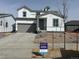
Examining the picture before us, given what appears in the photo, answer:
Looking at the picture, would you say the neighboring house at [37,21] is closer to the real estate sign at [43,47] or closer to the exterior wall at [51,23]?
the exterior wall at [51,23]

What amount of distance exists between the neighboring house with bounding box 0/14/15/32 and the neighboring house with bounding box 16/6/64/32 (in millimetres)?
3614

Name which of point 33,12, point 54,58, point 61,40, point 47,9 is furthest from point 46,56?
point 47,9

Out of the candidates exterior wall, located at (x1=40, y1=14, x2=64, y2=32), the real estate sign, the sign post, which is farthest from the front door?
the real estate sign

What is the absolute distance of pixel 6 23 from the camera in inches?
2339

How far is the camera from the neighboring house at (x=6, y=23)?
56625 millimetres

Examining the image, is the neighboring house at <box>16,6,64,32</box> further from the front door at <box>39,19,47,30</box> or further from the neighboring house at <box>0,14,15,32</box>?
the neighboring house at <box>0,14,15,32</box>

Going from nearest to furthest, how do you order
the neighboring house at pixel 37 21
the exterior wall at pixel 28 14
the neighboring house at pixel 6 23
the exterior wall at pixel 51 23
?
the exterior wall at pixel 51 23, the neighboring house at pixel 37 21, the neighboring house at pixel 6 23, the exterior wall at pixel 28 14

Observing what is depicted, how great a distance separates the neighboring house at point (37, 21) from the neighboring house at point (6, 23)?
11.9 ft

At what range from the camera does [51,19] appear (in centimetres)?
5075

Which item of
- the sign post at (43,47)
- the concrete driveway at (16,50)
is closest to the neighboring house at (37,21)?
the concrete driveway at (16,50)

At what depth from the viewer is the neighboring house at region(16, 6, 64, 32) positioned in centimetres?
5050

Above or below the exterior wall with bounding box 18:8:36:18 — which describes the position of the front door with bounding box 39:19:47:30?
below

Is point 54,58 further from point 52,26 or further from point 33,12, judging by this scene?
point 33,12

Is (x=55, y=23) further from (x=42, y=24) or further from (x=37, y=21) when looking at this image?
(x=37, y=21)
